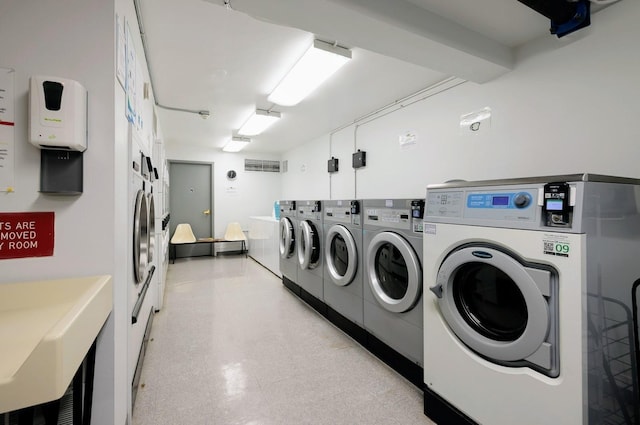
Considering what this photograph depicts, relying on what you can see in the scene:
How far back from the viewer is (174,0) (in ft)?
5.35

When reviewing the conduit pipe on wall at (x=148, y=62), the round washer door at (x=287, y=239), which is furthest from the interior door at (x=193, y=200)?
the round washer door at (x=287, y=239)

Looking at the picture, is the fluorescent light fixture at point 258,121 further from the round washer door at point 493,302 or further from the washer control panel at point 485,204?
the round washer door at point 493,302

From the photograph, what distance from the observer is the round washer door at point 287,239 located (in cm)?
372

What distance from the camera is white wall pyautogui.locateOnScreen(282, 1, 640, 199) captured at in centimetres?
163

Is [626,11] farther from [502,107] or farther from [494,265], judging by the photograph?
[494,265]

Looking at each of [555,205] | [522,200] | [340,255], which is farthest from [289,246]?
[555,205]

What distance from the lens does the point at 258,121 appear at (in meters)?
3.91

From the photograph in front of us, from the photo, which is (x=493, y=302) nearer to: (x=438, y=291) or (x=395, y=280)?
(x=438, y=291)

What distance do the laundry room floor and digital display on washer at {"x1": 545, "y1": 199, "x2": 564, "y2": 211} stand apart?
1338 mm

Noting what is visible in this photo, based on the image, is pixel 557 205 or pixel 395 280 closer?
pixel 557 205

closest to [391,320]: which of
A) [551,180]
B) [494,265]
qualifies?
[494,265]

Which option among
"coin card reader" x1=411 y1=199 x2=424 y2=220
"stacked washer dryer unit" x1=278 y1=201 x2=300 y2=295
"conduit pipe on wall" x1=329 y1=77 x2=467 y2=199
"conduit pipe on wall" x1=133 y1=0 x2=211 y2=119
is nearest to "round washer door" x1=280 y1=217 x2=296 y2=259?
"stacked washer dryer unit" x1=278 y1=201 x2=300 y2=295

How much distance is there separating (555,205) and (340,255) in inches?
73.3

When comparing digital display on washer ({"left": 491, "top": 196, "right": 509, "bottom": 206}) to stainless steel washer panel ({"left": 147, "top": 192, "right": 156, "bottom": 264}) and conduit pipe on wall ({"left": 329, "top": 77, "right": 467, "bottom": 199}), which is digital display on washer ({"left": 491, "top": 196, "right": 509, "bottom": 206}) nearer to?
conduit pipe on wall ({"left": 329, "top": 77, "right": 467, "bottom": 199})
